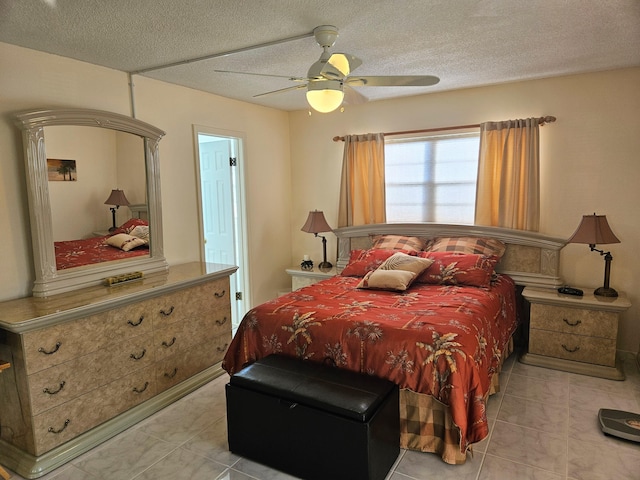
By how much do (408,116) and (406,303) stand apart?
87.5 inches

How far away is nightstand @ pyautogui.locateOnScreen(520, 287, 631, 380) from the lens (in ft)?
10.6

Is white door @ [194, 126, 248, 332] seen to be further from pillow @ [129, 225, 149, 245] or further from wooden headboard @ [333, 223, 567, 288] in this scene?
wooden headboard @ [333, 223, 567, 288]

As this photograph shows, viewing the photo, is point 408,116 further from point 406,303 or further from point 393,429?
point 393,429

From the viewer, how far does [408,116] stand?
14.1 ft

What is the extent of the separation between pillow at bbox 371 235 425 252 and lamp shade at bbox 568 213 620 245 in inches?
52.6

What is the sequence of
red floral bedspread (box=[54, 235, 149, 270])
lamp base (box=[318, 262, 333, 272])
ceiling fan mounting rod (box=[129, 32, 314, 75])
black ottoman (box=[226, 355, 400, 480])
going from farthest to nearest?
lamp base (box=[318, 262, 333, 272]) < red floral bedspread (box=[54, 235, 149, 270]) < ceiling fan mounting rod (box=[129, 32, 314, 75]) < black ottoman (box=[226, 355, 400, 480])

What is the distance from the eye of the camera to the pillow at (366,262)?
12.6ft

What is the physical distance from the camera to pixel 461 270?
3.44 m

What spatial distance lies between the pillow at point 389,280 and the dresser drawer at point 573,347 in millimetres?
1202

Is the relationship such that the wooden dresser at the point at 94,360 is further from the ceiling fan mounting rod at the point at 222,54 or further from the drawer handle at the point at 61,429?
the ceiling fan mounting rod at the point at 222,54

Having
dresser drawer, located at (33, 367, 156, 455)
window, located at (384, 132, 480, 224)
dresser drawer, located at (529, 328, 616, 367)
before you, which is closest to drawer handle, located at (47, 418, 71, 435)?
dresser drawer, located at (33, 367, 156, 455)

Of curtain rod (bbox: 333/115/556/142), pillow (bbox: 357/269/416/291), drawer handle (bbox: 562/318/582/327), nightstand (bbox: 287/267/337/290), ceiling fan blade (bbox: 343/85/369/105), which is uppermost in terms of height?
ceiling fan blade (bbox: 343/85/369/105)

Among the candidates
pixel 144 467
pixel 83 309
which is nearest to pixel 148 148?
pixel 83 309

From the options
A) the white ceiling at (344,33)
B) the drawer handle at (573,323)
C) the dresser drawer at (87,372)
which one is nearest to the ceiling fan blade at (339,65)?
the white ceiling at (344,33)
